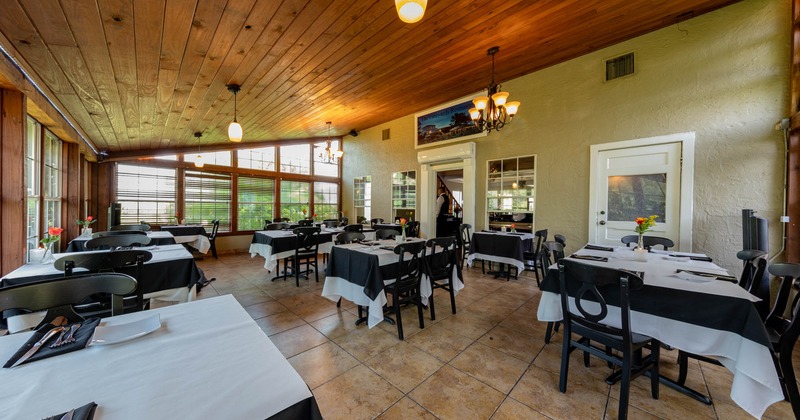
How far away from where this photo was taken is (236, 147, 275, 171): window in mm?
7270

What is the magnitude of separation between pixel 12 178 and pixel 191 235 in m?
3.85

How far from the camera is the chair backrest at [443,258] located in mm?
3129

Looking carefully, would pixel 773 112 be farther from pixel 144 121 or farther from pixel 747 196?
pixel 144 121

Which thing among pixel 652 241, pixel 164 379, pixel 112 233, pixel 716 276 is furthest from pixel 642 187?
pixel 112 233

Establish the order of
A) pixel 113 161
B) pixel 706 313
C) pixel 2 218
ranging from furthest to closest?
pixel 113 161 → pixel 2 218 → pixel 706 313

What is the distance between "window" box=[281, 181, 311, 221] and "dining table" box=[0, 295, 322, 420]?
7.15 metres

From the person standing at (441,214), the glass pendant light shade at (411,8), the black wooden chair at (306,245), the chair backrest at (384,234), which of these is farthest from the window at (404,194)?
the glass pendant light shade at (411,8)

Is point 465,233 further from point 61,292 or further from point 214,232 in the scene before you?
point 214,232

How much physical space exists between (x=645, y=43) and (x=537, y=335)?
420 cm

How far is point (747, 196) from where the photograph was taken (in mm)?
3252

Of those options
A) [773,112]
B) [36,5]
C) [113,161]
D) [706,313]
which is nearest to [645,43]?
[773,112]

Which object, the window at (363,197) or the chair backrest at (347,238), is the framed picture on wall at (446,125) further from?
the chair backrest at (347,238)

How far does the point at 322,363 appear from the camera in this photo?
2.25m
